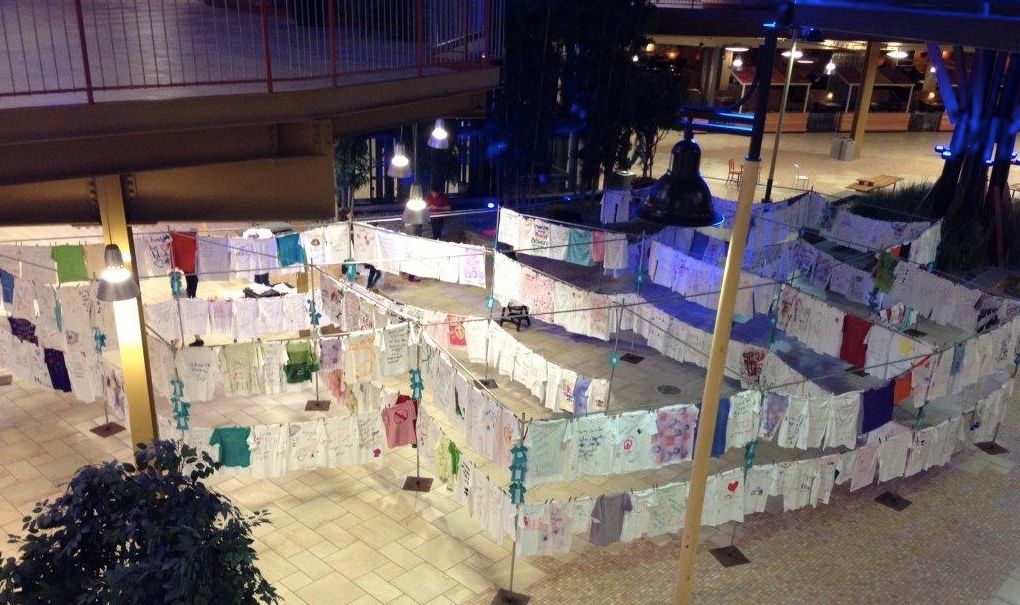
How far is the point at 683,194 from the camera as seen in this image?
6.21 metres

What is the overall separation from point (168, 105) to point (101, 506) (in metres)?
3.94

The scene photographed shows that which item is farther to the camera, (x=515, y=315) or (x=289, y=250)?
(x=515, y=315)

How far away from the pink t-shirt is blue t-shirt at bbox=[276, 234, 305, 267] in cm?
502

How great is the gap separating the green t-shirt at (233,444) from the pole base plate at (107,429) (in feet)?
12.3

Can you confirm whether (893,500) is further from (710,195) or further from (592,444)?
(710,195)

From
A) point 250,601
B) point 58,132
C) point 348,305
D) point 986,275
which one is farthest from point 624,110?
point 250,601

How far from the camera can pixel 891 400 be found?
11883mm

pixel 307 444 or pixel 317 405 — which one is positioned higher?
pixel 307 444

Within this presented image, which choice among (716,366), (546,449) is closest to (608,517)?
(546,449)

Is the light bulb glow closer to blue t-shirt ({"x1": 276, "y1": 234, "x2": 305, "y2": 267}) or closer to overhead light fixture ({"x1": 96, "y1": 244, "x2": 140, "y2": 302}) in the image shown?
overhead light fixture ({"x1": 96, "y1": 244, "x2": 140, "y2": 302})

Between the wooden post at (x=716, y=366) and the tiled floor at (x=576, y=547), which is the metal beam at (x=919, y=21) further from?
the tiled floor at (x=576, y=547)

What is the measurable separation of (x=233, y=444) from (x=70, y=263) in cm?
514

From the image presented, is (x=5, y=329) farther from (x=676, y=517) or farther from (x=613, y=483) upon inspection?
(x=676, y=517)

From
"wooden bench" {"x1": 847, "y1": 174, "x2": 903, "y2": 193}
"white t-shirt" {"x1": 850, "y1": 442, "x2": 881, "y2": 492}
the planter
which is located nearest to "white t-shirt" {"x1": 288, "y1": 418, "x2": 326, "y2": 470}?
"white t-shirt" {"x1": 850, "y1": 442, "x2": 881, "y2": 492}
